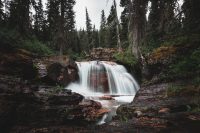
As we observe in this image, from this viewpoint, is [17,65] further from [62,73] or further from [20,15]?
[20,15]

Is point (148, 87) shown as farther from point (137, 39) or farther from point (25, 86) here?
point (137, 39)

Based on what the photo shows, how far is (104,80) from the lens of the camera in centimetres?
2275

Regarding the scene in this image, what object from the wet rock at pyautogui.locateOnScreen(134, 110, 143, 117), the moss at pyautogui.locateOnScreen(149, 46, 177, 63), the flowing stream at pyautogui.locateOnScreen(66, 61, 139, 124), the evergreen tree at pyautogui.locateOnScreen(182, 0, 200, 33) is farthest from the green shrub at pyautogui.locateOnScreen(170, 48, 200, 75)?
the flowing stream at pyautogui.locateOnScreen(66, 61, 139, 124)

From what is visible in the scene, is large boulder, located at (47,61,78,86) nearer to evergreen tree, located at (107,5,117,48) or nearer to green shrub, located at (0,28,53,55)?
green shrub, located at (0,28,53,55)

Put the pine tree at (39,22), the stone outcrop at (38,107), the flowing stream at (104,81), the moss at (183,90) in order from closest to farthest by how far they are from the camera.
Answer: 1. the stone outcrop at (38,107)
2. the moss at (183,90)
3. the flowing stream at (104,81)
4. the pine tree at (39,22)

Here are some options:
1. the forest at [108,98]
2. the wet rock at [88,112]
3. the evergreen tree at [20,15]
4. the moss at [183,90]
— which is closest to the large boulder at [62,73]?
the forest at [108,98]

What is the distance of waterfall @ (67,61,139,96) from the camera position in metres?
21.6

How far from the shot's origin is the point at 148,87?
44.7ft

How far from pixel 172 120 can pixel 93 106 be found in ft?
16.0

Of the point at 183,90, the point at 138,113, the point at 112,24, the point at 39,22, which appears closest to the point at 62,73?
the point at 183,90

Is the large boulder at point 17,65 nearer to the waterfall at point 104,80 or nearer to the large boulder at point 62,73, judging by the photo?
the large boulder at point 62,73

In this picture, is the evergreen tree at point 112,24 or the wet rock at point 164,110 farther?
the evergreen tree at point 112,24

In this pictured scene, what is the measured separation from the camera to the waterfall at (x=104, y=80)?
21562 millimetres

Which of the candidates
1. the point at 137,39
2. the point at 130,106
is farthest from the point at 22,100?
the point at 137,39
